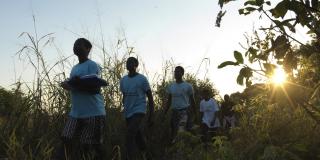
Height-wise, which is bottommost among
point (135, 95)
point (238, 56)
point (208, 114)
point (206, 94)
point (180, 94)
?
point (238, 56)

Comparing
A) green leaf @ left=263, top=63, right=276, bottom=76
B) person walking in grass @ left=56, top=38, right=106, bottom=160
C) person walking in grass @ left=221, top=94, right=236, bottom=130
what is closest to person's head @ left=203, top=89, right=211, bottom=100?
person walking in grass @ left=221, top=94, right=236, bottom=130

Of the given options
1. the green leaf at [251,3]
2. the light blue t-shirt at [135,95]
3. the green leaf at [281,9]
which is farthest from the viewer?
the light blue t-shirt at [135,95]

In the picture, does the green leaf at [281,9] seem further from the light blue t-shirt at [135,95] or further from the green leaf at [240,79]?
the light blue t-shirt at [135,95]

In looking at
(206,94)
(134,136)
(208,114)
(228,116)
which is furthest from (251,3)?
(228,116)

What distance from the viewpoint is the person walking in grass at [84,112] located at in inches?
223

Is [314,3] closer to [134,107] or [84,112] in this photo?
[84,112]

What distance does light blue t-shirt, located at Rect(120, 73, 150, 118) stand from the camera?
731cm

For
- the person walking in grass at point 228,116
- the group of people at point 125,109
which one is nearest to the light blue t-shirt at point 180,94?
the group of people at point 125,109

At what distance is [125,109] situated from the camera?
7.39 meters

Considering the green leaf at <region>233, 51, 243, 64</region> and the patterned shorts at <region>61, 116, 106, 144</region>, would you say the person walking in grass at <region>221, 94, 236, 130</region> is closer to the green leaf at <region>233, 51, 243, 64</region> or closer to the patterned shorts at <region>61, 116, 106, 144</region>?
the patterned shorts at <region>61, 116, 106, 144</region>

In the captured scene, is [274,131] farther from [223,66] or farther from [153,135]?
[153,135]

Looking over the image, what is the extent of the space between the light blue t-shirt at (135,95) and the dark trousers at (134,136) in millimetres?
83

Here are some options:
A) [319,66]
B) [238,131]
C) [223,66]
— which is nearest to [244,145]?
[238,131]

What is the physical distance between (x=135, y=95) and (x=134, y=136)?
22.0 inches
